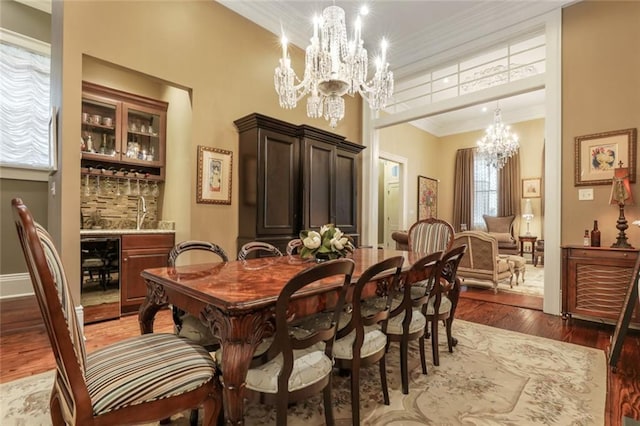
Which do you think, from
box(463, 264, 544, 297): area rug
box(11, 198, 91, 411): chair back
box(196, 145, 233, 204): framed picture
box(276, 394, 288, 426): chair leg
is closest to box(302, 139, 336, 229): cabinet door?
box(196, 145, 233, 204): framed picture

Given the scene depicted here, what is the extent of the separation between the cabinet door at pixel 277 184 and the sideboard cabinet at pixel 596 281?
9.86 ft

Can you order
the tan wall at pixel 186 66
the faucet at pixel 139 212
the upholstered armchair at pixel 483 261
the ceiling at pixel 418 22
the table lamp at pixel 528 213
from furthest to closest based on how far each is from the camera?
the table lamp at pixel 528 213, the upholstered armchair at pixel 483 261, the faucet at pixel 139 212, the ceiling at pixel 418 22, the tan wall at pixel 186 66

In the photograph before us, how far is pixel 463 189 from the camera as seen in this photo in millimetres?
8578

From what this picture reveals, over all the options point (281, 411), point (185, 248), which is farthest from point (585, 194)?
point (185, 248)

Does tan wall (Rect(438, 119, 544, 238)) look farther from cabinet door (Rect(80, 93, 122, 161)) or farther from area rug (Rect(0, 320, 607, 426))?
cabinet door (Rect(80, 93, 122, 161))

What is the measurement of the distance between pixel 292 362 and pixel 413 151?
24.7ft

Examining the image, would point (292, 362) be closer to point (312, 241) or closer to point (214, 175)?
point (312, 241)

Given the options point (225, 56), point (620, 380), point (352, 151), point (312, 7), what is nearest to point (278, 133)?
point (225, 56)

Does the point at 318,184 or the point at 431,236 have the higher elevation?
the point at 318,184

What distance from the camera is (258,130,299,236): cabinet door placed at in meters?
3.53

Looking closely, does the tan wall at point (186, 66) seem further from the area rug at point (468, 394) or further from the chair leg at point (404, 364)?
the chair leg at point (404, 364)

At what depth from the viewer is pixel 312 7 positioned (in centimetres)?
399

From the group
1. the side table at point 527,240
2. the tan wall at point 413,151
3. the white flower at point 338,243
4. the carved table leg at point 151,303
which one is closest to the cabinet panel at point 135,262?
the carved table leg at point 151,303

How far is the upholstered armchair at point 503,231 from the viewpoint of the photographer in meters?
7.15
